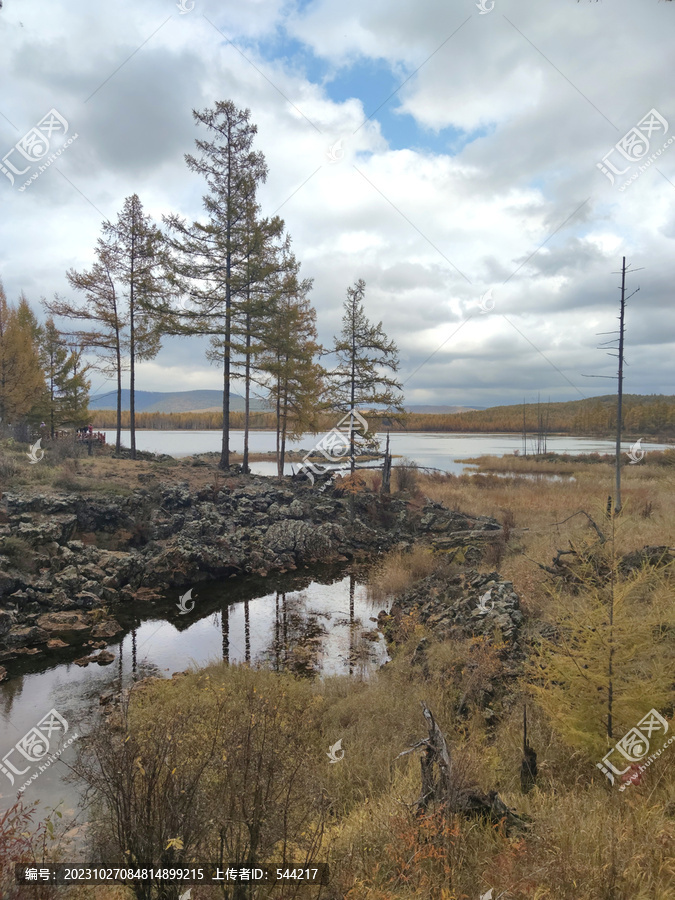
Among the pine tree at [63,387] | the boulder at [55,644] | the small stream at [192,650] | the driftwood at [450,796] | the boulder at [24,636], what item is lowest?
the small stream at [192,650]

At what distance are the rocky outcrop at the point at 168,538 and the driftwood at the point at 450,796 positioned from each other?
657cm

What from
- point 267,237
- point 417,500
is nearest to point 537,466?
point 417,500

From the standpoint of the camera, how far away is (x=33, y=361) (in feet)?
101

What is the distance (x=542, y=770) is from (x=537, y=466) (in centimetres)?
4723

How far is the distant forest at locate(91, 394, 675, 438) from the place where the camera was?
94.8m

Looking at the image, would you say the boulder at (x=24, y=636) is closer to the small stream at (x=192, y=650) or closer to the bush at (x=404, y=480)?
the small stream at (x=192, y=650)

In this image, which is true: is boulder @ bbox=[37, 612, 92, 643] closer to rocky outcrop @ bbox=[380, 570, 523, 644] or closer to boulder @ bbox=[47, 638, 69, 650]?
boulder @ bbox=[47, 638, 69, 650]

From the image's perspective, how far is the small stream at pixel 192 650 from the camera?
8.33 metres

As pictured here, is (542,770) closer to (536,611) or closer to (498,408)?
(536,611)

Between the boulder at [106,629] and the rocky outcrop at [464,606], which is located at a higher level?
the rocky outcrop at [464,606]

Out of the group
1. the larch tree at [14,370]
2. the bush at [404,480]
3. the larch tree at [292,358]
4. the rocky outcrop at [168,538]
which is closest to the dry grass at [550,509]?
the bush at [404,480]

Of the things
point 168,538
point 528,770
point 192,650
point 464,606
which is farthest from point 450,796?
point 168,538

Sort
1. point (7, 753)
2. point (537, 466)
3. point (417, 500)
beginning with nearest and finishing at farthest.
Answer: point (7, 753) < point (417, 500) < point (537, 466)

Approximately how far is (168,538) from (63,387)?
2425cm
